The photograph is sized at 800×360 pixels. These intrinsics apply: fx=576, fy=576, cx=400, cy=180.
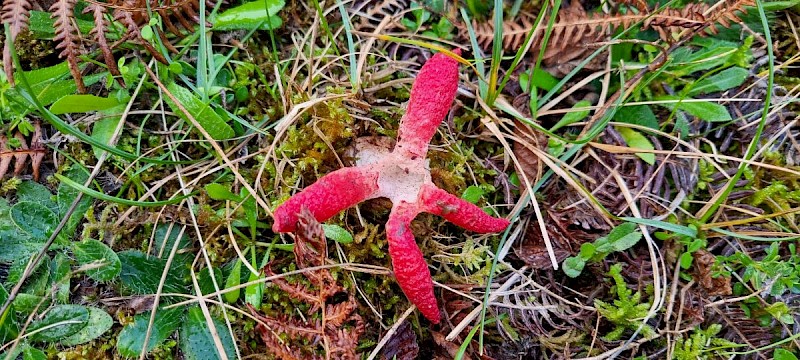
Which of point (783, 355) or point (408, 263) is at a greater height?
point (408, 263)

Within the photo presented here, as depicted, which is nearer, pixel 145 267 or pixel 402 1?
pixel 145 267

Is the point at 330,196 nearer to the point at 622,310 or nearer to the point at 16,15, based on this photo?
the point at 622,310

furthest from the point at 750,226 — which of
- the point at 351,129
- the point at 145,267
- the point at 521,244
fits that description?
the point at 145,267

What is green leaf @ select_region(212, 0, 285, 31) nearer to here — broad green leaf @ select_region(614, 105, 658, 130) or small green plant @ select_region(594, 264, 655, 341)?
broad green leaf @ select_region(614, 105, 658, 130)

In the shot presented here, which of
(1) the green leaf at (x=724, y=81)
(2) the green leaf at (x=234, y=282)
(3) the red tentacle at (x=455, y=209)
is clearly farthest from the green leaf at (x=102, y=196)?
(1) the green leaf at (x=724, y=81)

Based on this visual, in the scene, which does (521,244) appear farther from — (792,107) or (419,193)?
(792,107)

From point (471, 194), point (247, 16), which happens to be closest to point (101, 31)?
point (247, 16)
